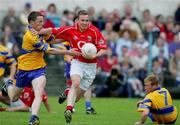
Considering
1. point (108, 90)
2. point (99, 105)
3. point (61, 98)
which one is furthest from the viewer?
point (108, 90)

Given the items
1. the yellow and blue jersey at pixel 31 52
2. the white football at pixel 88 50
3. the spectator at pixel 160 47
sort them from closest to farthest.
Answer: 1. the yellow and blue jersey at pixel 31 52
2. the white football at pixel 88 50
3. the spectator at pixel 160 47

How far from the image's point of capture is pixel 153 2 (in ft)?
90.4

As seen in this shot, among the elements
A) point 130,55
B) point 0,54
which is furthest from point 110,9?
point 0,54

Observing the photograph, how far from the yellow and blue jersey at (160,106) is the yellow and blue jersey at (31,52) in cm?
210

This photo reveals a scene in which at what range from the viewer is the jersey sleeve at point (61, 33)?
14.6m

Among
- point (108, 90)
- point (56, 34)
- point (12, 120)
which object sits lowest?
point (108, 90)

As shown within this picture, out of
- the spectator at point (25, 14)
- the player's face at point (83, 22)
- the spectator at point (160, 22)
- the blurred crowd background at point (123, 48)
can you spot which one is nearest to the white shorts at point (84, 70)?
the player's face at point (83, 22)

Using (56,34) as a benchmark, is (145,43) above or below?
below

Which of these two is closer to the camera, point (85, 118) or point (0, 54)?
point (85, 118)

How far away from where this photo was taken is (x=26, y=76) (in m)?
14.0

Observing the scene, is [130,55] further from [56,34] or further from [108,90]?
[56,34]

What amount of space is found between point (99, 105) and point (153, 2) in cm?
903

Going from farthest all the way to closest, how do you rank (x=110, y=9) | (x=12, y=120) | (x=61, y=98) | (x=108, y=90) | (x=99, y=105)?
(x=110, y=9), (x=108, y=90), (x=99, y=105), (x=61, y=98), (x=12, y=120)

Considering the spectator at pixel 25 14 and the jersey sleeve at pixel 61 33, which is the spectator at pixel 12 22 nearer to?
the spectator at pixel 25 14
